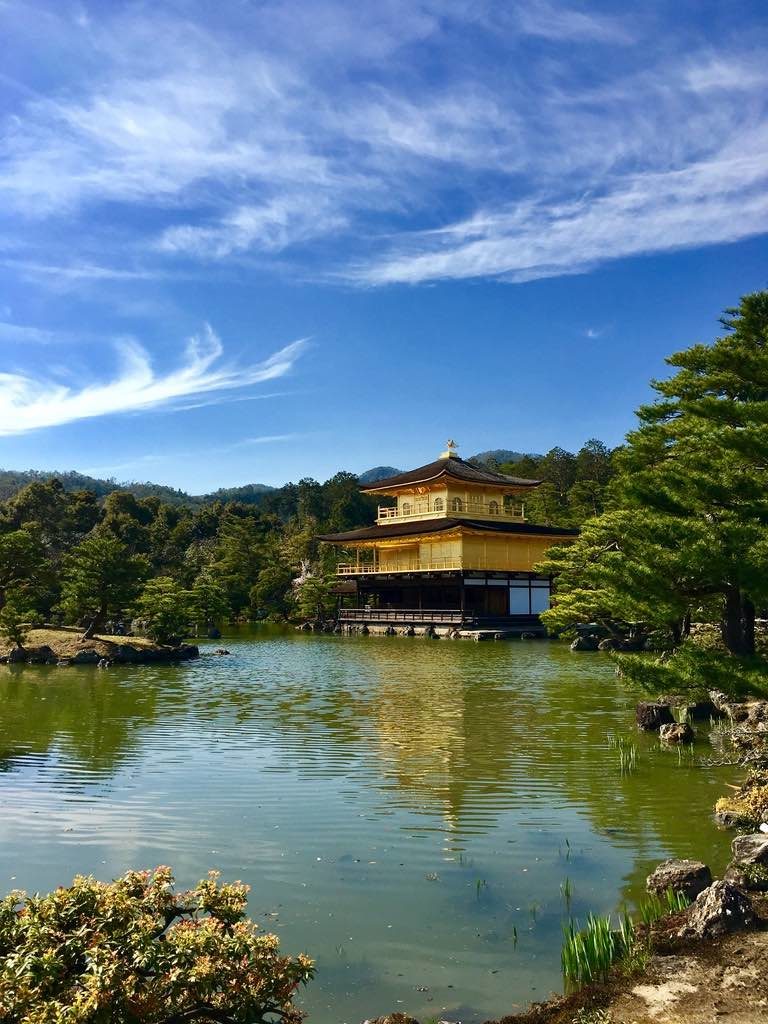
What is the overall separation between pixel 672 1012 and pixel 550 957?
1071 mm

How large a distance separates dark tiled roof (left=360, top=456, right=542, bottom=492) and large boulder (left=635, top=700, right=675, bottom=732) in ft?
86.7

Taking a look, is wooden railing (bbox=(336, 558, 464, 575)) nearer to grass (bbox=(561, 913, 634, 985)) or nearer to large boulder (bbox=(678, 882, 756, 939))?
large boulder (bbox=(678, 882, 756, 939))

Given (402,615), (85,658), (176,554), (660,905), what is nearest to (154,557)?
(176,554)

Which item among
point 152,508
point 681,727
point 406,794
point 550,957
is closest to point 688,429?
point 681,727

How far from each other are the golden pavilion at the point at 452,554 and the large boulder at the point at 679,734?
74.5 ft

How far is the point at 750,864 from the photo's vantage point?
221 inches

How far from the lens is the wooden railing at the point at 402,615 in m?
35.2

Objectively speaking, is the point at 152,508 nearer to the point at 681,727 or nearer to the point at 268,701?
the point at 268,701

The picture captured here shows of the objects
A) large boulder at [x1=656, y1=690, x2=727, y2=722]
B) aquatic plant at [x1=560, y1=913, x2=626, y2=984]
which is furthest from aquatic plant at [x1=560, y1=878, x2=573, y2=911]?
large boulder at [x1=656, y1=690, x2=727, y2=722]

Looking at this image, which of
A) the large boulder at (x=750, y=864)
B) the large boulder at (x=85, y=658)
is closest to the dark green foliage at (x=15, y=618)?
the large boulder at (x=85, y=658)

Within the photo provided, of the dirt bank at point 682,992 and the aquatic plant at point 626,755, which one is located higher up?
the dirt bank at point 682,992

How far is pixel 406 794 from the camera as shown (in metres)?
8.57

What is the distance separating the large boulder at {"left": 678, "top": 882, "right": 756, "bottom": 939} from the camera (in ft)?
15.2

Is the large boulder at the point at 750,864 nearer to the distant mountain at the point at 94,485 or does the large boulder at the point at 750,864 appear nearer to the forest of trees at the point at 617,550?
the forest of trees at the point at 617,550
